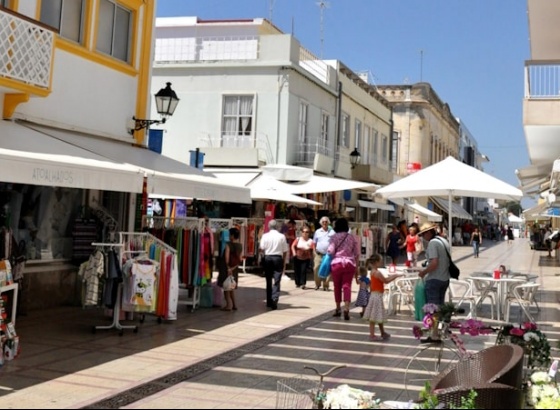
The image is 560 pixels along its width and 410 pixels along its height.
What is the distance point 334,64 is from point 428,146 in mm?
22248

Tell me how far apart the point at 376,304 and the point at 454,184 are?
331cm

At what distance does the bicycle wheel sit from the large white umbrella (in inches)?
146

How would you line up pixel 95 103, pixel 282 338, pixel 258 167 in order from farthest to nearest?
pixel 258 167 → pixel 95 103 → pixel 282 338

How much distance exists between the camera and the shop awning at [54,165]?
732cm

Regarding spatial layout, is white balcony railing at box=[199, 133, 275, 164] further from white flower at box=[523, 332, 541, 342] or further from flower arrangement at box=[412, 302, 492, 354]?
white flower at box=[523, 332, 541, 342]

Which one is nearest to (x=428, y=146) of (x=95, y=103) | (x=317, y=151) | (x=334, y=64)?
(x=334, y=64)

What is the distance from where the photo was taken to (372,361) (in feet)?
25.7

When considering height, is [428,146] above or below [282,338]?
above

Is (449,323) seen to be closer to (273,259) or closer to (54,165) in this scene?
(54,165)

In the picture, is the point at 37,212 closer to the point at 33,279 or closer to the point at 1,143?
the point at 33,279

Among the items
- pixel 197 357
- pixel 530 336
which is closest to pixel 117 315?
pixel 197 357

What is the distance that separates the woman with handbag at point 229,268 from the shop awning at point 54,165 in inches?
109

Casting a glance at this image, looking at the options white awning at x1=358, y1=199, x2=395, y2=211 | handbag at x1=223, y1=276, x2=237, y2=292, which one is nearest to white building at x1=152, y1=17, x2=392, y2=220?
white awning at x1=358, y1=199, x2=395, y2=211

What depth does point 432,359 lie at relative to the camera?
8062mm
